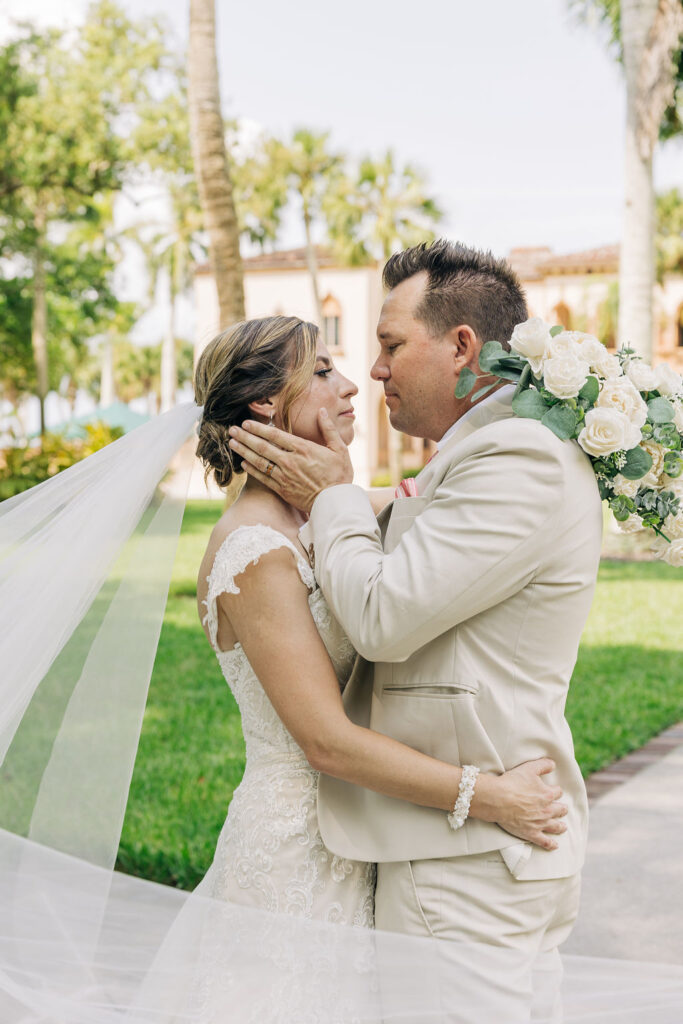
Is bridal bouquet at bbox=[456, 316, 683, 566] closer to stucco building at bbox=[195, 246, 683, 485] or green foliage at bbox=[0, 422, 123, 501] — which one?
green foliage at bbox=[0, 422, 123, 501]

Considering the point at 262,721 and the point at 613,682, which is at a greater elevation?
the point at 262,721

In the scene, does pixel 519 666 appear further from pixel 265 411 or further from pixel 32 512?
pixel 32 512

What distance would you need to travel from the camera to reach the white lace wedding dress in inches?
97.1

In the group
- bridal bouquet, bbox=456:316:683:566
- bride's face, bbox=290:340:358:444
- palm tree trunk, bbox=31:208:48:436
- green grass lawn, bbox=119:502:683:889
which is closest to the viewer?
bridal bouquet, bbox=456:316:683:566

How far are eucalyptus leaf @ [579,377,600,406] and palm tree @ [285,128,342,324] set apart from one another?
119 feet

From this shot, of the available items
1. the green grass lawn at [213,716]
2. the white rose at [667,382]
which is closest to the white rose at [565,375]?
the white rose at [667,382]

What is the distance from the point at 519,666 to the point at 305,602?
526 mm

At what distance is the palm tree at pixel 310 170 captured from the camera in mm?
36938

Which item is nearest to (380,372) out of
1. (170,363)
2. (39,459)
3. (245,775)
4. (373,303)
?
(245,775)

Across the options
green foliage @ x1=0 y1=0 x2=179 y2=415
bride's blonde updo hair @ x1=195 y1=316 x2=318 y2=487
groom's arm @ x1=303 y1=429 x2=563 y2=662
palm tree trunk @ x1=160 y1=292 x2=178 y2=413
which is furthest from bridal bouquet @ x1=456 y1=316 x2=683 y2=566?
palm tree trunk @ x1=160 y1=292 x2=178 y2=413

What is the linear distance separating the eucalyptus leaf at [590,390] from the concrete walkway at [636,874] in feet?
9.62

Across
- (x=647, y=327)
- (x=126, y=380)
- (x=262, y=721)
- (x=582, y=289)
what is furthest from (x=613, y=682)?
(x=126, y=380)

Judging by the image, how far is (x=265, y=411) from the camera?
2707 mm

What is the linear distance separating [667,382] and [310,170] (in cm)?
3741
